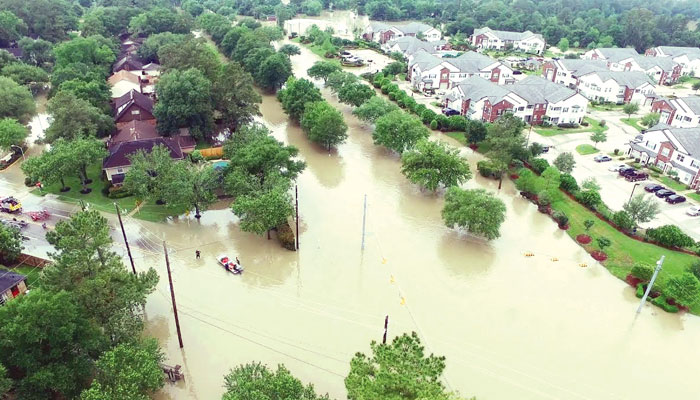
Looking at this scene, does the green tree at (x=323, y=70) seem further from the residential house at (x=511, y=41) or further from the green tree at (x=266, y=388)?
the green tree at (x=266, y=388)

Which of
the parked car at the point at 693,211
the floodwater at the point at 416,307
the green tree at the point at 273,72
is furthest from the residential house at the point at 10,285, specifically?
the parked car at the point at 693,211

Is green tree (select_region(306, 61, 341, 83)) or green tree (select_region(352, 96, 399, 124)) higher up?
green tree (select_region(352, 96, 399, 124))

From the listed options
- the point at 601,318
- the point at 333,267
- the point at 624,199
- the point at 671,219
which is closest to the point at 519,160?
the point at 624,199

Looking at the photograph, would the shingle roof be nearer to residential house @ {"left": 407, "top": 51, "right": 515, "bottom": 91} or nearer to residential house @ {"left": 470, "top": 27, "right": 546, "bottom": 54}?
residential house @ {"left": 470, "top": 27, "right": 546, "bottom": 54}

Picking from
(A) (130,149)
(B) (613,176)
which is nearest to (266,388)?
(A) (130,149)

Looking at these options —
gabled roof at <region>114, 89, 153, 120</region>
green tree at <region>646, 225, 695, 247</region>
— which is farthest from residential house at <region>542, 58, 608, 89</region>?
gabled roof at <region>114, 89, 153, 120</region>
